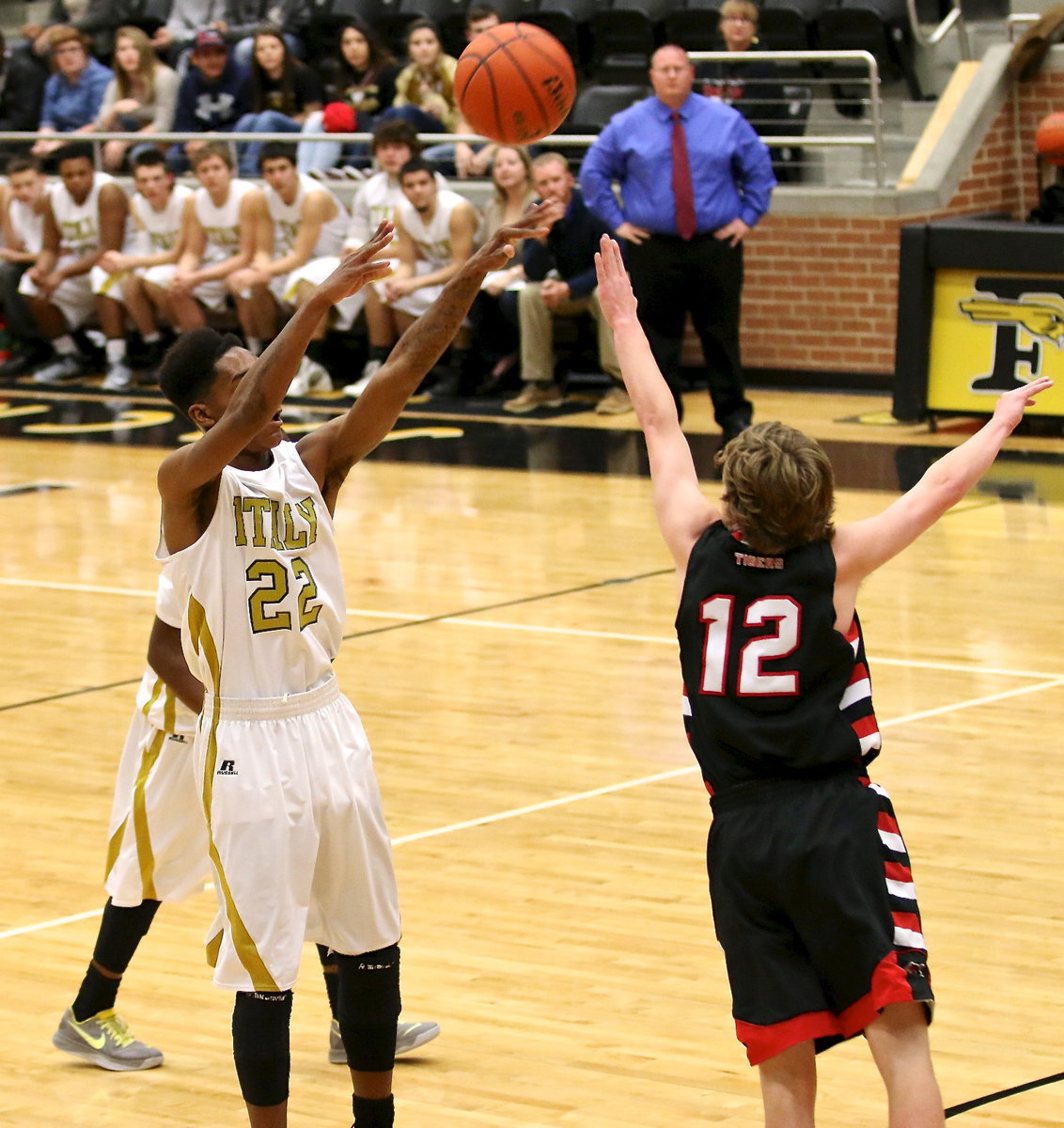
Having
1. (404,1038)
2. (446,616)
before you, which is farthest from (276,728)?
(446,616)

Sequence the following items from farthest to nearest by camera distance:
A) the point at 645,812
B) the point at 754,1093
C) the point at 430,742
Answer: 1. the point at 430,742
2. the point at 645,812
3. the point at 754,1093

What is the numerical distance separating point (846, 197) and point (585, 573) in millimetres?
5544

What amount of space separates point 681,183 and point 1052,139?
3.18m

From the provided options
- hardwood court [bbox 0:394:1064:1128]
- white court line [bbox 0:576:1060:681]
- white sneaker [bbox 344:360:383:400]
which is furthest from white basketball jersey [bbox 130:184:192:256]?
white court line [bbox 0:576:1060:681]

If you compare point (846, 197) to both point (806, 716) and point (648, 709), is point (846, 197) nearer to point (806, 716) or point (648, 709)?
point (648, 709)

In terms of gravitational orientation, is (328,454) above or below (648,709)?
above

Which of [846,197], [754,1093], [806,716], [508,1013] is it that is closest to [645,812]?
[508,1013]

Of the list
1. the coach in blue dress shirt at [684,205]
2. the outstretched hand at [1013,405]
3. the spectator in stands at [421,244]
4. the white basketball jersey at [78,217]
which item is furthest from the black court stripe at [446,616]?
the white basketball jersey at [78,217]

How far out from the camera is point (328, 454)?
13.4ft

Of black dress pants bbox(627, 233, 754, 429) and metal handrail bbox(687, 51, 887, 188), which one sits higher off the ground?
metal handrail bbox(687, 51, 887, 188)

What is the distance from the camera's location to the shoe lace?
15.5 ft

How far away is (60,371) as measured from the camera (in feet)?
55.3

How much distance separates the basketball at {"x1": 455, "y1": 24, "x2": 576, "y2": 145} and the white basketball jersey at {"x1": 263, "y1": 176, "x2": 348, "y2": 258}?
807cm

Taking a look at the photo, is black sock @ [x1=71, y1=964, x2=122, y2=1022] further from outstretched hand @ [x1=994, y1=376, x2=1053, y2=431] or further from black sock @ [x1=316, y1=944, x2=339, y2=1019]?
outstretched hand @ [x1=994, y1=376, x2=1053, y2=431]
